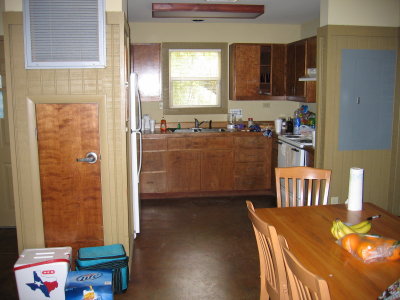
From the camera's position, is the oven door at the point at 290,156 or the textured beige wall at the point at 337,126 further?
the oven door at the point at 290,156

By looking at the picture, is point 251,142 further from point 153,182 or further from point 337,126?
point 337,126

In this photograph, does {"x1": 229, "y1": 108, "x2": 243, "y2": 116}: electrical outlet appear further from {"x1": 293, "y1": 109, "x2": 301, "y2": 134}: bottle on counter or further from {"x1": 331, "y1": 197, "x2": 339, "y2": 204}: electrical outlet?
{"x1": 331, "y1": 197, "x2": 339, "y2": 204}: electrical outlet

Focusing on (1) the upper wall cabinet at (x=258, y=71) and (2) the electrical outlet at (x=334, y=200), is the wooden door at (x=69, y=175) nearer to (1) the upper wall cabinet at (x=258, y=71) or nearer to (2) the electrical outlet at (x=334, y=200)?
(2) the electrical outlet at (x=334, y=200)

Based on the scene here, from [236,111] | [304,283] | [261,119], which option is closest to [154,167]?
[236,111]

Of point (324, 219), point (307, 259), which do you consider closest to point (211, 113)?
point (324, 219)

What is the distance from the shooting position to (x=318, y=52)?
4098mm

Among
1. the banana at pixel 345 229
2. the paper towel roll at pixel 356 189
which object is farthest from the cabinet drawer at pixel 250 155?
the banana at pixel 345 229

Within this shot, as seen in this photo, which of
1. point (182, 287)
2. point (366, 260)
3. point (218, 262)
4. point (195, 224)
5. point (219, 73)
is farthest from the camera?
point (219, 73)

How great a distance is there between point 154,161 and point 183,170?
42 cm

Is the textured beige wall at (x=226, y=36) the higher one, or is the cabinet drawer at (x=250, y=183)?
the textured beige wall at (x=226, y=36)

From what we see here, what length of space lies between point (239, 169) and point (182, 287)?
8.84 feet

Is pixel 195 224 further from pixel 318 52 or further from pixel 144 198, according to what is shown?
pixel 318 52

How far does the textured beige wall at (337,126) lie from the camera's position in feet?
13.1

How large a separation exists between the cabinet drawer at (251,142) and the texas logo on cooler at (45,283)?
3331 millimetres
